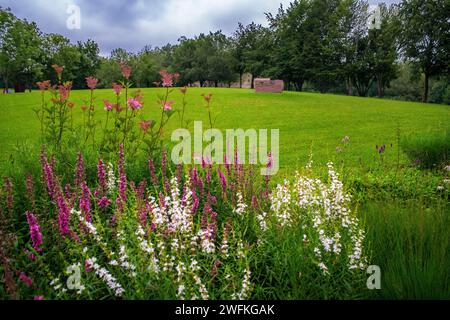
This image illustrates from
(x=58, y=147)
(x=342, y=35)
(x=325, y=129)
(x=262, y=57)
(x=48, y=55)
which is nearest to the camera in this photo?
(x=58, y=147)

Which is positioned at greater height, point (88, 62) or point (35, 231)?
point (88, 62)

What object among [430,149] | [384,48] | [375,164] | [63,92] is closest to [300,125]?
[375,164]

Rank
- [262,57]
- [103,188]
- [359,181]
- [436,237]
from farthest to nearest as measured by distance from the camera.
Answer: [262,57] → [359,181] → [103,188] → [436,237]

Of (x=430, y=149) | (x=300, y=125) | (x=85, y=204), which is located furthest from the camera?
(x=300, y=125)

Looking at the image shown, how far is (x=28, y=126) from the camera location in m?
15.6

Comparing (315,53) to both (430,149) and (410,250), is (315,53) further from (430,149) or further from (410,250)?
(410,250)

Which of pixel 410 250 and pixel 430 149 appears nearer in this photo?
pixel 410 250

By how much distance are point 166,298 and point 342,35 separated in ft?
161

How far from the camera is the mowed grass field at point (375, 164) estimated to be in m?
2.92

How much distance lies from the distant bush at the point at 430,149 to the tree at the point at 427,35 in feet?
111

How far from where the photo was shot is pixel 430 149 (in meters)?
8.06

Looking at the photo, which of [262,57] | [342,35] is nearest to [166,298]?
[342,35]

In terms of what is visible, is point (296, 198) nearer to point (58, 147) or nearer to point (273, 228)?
point (273, 228)

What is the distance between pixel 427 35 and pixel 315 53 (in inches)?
537
